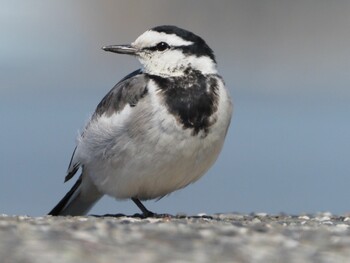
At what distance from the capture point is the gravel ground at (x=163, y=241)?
954 cm

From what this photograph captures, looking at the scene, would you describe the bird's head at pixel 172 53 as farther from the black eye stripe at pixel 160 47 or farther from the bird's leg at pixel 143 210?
the bird's leg at pixel 143 210

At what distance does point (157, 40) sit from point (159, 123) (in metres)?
1.13

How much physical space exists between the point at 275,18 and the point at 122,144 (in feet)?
87.2

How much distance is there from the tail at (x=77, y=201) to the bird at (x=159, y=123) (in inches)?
10.1

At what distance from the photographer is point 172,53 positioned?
1301 centimetres

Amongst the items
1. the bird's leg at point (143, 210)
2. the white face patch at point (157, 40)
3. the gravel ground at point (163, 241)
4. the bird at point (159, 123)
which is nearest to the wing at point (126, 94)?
the bird at point (159, 123)

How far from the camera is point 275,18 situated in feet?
127

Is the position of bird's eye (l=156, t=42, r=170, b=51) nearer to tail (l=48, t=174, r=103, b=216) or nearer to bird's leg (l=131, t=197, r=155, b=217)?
bird's leg (l=131, t=197, r=155, b=217)

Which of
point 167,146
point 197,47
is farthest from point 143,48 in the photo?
point 167,146

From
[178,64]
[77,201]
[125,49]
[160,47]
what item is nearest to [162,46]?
[160,47]

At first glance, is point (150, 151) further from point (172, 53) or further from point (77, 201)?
point (77, 201)

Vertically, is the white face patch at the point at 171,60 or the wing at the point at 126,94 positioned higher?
the white face patch at the point at 171,60

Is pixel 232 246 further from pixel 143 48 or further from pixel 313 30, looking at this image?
pixel 313 30

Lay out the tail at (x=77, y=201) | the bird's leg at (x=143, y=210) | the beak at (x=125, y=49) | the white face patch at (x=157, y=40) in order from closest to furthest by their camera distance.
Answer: the bird's leg at (x=143, y=210) → the white face patch at (x=157, y=40) → the beak at (x=125, y=49) → the tail at (x=77, y=201)
